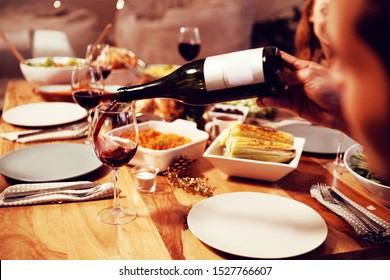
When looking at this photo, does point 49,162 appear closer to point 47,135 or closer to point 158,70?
point 47,135

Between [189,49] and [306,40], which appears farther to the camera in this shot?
[306,40]

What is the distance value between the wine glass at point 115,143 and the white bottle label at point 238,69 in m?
0.21

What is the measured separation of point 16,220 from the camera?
93cm

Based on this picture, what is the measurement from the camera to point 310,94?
1040 mm

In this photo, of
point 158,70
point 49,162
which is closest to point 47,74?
point 158,70

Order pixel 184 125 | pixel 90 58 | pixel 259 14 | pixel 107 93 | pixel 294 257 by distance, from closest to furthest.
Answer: pixel 294 257 → pixel 184 125 → pixel 107 93 → pixel 90 58 → pixel 259 14

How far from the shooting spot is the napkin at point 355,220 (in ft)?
2.87

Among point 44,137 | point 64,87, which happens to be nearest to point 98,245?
point 44,137

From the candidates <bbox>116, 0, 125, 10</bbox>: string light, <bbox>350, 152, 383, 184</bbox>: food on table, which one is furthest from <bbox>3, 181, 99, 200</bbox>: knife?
<bbox>116, 0, 125, 10</bbox>: string light

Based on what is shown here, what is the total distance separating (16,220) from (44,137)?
0.49m

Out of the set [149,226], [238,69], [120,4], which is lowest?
[149,226]

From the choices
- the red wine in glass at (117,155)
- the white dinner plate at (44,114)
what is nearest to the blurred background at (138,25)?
the white dinner plate at (44,114)

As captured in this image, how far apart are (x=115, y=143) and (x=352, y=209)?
532 mm

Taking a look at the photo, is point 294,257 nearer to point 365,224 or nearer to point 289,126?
point 365,224
